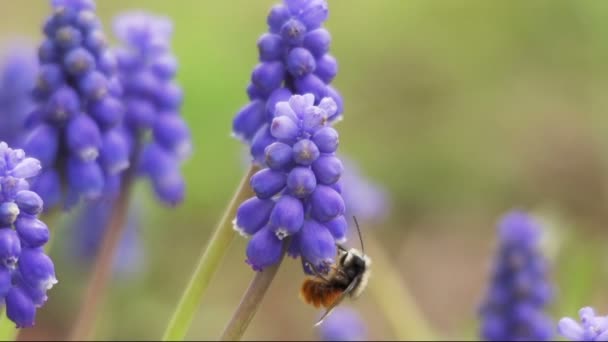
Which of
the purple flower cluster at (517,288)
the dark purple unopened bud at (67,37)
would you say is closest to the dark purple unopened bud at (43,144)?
the dark purple unopened bud at (67,37)

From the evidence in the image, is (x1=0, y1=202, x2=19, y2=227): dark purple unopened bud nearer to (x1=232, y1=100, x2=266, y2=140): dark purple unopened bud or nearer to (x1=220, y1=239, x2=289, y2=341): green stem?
(x1=220, y1=239, x2=289, y2=341): green stem

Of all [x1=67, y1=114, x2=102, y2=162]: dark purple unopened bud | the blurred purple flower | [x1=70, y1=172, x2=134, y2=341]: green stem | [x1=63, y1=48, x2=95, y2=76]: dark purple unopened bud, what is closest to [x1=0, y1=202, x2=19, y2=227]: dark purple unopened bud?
[x1=67, y1=114, x2=102, y2=162]: dark purple unopened bud

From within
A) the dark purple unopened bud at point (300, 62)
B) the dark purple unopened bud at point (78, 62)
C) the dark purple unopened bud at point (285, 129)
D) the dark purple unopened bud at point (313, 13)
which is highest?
the dark purple unopened bud at point (313, 13)

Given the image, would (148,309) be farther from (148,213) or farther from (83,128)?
(83,128)

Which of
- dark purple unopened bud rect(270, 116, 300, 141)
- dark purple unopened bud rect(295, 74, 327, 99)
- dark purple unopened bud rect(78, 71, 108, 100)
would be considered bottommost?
dark purple unopened bud rect(78, 71, 108, 100)

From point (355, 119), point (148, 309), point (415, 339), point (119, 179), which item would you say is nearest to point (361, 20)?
point (355, 119)

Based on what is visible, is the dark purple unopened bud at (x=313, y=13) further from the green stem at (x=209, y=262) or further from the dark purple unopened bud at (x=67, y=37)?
the dark purple unopened bud at (x=67, y=37)
